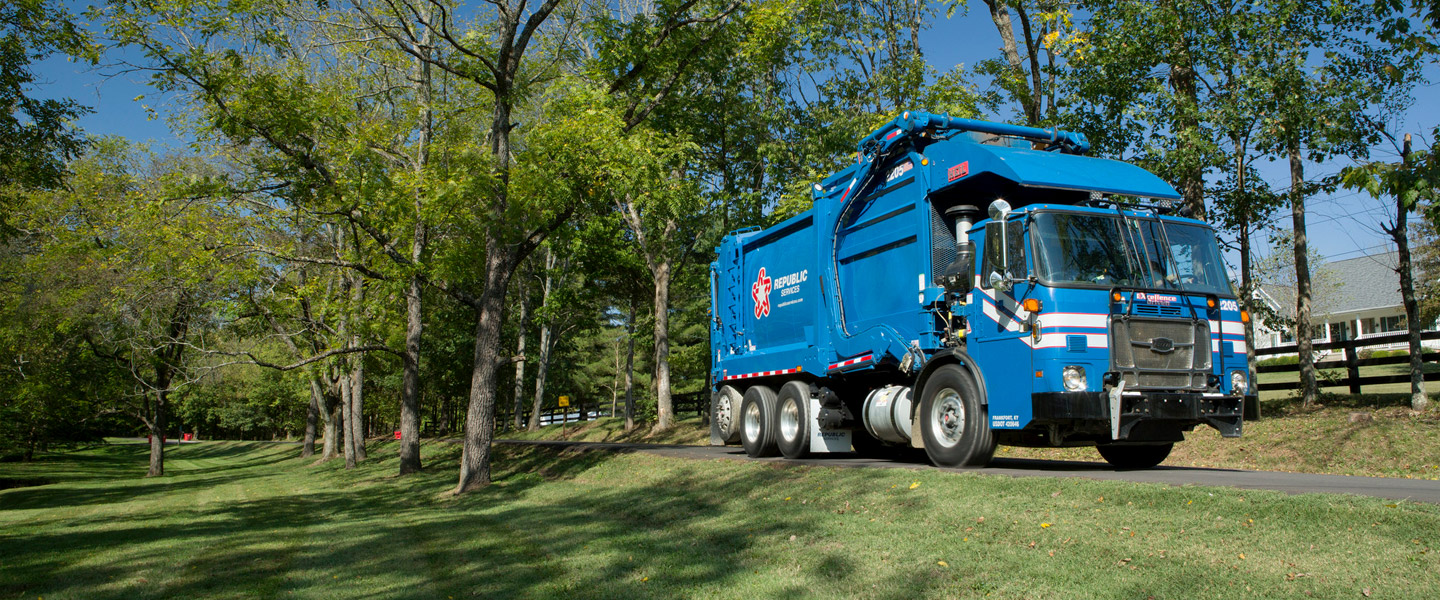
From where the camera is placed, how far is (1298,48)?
16375 mm

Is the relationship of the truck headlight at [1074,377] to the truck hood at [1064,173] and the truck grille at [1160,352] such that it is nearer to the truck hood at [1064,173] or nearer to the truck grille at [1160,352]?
the truck grille at [1160,352]

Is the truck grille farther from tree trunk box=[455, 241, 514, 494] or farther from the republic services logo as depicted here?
tree trunk box=[455, 241, 514, 494]

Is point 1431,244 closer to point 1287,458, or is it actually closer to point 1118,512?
point 1287,458

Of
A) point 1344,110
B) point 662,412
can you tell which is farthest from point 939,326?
point 662,412

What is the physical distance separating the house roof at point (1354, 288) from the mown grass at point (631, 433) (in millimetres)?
32131

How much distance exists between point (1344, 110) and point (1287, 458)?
6.23 m

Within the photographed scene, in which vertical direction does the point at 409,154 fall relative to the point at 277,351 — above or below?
above

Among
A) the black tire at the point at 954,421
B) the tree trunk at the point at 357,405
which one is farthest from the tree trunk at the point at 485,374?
the tree trunk at the point at 357,405

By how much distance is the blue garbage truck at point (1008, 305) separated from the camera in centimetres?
872

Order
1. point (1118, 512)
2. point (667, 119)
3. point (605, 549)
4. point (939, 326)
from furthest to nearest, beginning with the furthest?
point (667, 119)
point (939, 326)
point (605, 549)
point (1118, 512)

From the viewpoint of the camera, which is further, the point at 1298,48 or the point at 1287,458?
the point at 1298,48

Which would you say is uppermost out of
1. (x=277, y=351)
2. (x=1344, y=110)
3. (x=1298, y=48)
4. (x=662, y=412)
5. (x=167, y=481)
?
(x=1298, y=48)

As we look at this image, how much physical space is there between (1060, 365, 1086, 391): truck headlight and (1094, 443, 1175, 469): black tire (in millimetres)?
2438

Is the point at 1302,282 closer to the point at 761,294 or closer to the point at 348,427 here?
the point at 761,294
